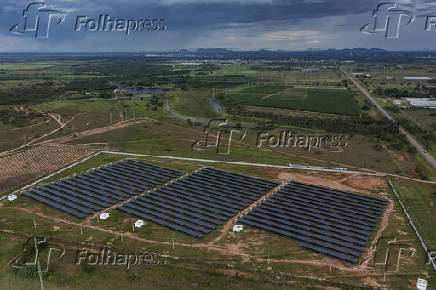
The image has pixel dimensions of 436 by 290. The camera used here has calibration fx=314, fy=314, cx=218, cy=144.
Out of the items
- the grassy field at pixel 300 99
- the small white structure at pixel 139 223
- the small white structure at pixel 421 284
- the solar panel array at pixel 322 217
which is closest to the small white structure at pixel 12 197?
the small white structure at pixel 139 223

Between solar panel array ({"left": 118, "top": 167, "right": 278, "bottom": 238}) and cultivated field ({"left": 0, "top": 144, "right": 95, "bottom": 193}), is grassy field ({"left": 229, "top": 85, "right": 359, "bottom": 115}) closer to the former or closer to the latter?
solar panel array ({"left": 118, "top": 167, "right": 278, "bottom": 238})

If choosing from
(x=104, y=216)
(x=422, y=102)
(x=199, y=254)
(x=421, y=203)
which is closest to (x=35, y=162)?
(x=104, y=216)

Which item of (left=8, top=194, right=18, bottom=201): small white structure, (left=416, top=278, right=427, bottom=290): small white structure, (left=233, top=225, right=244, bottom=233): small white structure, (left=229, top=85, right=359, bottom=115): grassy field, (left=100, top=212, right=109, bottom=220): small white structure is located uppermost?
(left=229, top=85, right=359, bottom=115): grassy field

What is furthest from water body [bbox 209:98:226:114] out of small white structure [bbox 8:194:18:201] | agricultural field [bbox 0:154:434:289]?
agricultural field [bbox 0:154:434:289]

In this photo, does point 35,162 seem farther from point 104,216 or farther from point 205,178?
point 205,178

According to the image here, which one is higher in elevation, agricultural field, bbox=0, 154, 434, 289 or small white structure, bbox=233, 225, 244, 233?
small white structure, bbox=233, 225, 244, 233

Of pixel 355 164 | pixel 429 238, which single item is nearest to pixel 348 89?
pixel 355 164
